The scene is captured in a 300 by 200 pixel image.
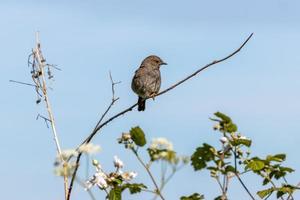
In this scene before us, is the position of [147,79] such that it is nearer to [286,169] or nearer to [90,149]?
[286,169]

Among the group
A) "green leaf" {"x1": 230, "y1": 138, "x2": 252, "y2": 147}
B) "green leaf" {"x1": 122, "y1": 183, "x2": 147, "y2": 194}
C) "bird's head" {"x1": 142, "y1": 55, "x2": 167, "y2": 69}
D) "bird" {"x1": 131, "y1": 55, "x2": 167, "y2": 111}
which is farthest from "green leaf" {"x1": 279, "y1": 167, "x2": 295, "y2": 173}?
"bird's head" {"x1": 142, "y1": 55, "x2": 167, "y2": 69}

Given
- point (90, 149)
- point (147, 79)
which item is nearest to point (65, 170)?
point (90, 149)

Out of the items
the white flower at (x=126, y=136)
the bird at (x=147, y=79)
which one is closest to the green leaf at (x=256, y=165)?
the white flower at (x=126, y=136)

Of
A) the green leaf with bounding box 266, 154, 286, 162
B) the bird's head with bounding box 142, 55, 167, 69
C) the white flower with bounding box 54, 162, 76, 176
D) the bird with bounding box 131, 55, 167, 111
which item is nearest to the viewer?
the white flower with bounding box 54, 162, 76, 176

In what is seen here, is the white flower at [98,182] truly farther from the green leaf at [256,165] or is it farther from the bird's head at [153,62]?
the bird's head at [153,62]

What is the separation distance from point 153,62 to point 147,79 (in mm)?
1156

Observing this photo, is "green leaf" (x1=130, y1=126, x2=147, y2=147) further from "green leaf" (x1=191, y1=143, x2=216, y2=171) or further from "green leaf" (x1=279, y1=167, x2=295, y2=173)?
"green leaf" (x1=279, y1=167, x2=295, y2=173)

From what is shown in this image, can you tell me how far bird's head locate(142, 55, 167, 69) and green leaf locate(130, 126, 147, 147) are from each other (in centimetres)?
→ 1263

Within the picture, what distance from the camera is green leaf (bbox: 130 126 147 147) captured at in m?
3.89

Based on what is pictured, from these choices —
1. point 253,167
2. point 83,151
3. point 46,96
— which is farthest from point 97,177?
point 46,96

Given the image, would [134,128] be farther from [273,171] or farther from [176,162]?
[273,171]

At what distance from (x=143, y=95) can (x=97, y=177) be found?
1138 centimetres

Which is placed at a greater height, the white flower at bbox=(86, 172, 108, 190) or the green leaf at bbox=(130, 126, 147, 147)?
the green leaf at bbox=(130, 126, 147, 147)

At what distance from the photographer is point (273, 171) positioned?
405cm
